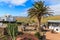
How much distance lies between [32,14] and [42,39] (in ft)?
52.9

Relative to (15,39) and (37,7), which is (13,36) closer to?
(15,39)

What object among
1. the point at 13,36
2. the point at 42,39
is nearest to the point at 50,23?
the point at 42,39

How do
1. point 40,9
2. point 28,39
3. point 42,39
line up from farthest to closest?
point 40,9 < point 42,39 < point 28,39

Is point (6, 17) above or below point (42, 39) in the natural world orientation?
above

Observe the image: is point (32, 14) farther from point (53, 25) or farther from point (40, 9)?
point (53, 25)

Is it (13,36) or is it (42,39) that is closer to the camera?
(13,36)

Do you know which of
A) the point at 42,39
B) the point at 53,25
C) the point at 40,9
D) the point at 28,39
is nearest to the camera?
the point at 28,39

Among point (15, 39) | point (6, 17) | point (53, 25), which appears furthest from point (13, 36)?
point (6, 17)

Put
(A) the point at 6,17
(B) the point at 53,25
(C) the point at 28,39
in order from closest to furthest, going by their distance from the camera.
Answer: (C) the point at 28,39 < (B) the point at 53,25 < (A) the point at 6,17

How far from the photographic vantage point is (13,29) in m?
20.7

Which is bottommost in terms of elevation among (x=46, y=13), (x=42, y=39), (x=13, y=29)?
(x=42, y=39)

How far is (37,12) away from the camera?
39.5m

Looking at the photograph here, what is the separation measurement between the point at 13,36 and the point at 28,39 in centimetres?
214

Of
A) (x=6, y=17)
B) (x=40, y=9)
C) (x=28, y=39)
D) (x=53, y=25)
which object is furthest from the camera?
(x=6, y=17)
